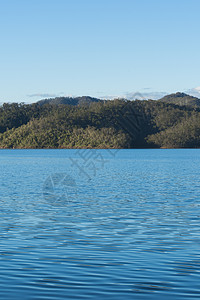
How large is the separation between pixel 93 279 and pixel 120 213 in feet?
55.0

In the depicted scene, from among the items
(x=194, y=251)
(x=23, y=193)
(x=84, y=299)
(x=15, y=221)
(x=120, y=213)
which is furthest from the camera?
(x=23, y=193)

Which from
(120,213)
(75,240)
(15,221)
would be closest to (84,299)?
(75,240)

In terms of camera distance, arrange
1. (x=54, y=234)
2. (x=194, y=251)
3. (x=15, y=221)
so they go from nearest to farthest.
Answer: (x=194, y=251) → (x=54, y=234) → (x=15, y=221)

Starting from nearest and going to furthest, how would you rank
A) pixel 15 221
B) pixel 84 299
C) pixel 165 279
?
pixel 84 299 → pixel 165 279 → pixel 15 221

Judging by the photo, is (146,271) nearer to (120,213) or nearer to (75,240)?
(75,240)

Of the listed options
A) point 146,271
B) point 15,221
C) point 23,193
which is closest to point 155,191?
point 23,193

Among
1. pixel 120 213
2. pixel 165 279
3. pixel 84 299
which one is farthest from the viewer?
pixel 120 213

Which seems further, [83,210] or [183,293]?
[83,210]

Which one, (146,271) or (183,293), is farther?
(146,271)

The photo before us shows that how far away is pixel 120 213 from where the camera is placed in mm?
33344

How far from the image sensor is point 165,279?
1662 centimetres

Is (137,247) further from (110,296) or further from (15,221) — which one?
(15,221)

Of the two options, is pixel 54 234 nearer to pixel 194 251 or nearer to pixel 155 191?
pixel 194 251

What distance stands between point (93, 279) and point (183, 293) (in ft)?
11.5
